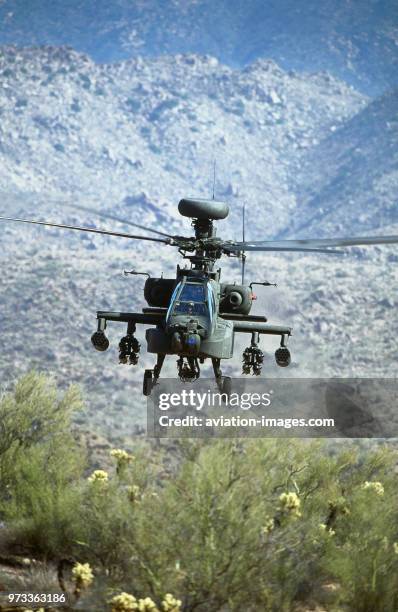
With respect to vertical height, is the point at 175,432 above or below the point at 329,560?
above

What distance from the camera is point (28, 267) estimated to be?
18725cm

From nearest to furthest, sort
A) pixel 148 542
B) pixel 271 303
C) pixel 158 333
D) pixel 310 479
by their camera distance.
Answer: pixel 148 542, pixel 158 333, pixel 310 479, pixel 271 303

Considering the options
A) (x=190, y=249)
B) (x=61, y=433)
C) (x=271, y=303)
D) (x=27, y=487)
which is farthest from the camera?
(x=271, y=303)

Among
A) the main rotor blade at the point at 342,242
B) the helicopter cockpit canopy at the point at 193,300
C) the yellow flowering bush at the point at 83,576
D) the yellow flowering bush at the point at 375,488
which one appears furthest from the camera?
the yellow flowering bush at the point at 375,488

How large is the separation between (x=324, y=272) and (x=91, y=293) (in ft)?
141

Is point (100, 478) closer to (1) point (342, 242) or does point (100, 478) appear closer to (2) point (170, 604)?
(2) point (170, 604)

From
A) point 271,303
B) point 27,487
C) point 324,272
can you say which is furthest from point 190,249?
point 324,272

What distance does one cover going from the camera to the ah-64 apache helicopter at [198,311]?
20.7 m

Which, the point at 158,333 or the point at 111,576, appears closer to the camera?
the point at 111,576

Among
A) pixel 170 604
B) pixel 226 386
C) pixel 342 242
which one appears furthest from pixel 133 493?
pixel 342 242

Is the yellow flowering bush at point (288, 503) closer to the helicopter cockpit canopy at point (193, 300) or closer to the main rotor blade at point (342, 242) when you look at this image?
the helicopter cockpit canopy at point (193, 300)

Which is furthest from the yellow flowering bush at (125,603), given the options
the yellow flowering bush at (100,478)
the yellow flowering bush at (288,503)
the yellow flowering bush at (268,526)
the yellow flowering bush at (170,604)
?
A: the yellow flowering bush at (100,478)

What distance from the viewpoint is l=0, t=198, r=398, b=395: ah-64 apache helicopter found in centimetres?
2070

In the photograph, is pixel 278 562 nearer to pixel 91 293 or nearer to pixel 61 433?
pixel 61 433
